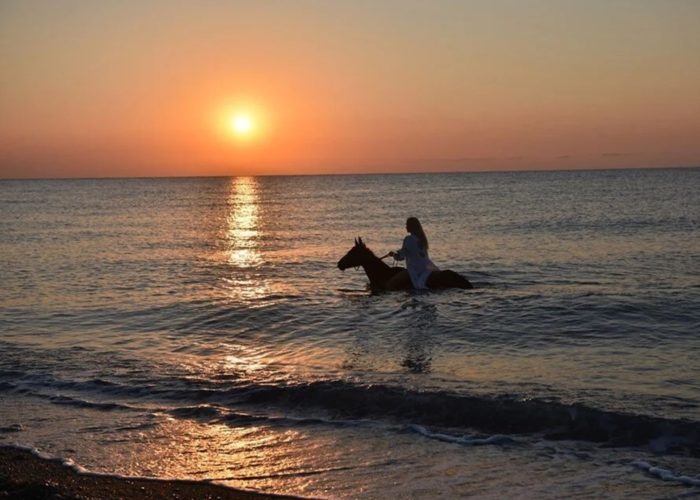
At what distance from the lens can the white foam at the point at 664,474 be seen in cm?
696

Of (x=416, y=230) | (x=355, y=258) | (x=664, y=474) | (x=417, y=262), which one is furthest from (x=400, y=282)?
(x=664, y=474)

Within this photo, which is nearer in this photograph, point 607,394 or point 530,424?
point 530,424

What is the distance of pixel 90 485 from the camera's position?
7164 mm

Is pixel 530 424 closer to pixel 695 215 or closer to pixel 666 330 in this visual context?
pixel 666 330

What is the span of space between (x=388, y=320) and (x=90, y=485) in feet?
29.1

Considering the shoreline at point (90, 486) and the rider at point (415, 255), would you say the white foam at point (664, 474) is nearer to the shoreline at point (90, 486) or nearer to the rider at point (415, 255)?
the shoreline at point (90, 486)

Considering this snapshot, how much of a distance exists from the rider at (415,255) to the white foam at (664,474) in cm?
1038

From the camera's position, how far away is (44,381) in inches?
451

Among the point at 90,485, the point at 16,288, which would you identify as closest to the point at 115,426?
the point at 90,485

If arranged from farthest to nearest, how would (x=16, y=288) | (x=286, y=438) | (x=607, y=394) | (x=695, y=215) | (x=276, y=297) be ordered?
1. (x=695, y=215)
2. (x=16, y=288)
3. (x=276, y=297)
4. (x=607, y=394)
5. (x=286, y=438)

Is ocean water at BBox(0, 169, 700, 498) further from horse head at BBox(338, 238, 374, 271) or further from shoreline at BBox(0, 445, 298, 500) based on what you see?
horse head at BBox(338, 238, 374, 271)

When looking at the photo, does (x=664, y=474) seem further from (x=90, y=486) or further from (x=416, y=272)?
(x=416, y=272)

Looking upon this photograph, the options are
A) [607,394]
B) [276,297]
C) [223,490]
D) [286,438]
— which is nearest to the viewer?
[223,490]

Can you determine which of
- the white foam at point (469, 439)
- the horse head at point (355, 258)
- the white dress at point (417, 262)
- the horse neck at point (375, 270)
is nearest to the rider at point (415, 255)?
the white dress at point (417, 262)
